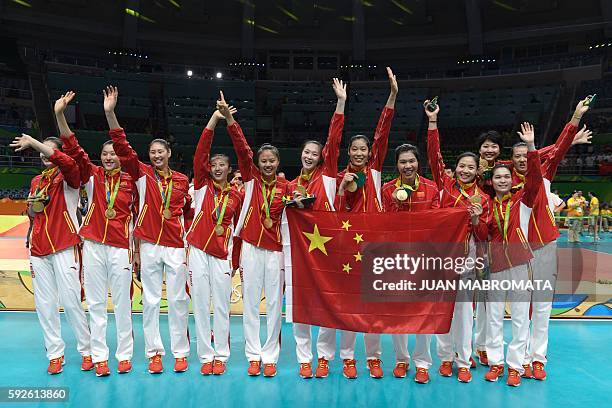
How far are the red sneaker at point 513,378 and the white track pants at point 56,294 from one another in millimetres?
3819

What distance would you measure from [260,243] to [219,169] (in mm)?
815

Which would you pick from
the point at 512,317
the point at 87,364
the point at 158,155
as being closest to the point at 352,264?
the point at 512,317

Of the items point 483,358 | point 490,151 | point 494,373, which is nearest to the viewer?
point 494,373

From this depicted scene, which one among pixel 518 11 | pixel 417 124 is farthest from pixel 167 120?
pixel 518 11

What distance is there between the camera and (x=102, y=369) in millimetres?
3916

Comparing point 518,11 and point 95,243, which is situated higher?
point 518,11

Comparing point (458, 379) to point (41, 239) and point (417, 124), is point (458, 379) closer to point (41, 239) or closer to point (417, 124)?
point (41, 239)

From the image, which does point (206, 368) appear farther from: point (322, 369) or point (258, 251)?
point (258, 251)

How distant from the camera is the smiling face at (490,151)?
465cm

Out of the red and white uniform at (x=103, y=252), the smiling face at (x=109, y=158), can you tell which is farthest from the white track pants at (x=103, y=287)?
the smiling face at (x=109, y=158)

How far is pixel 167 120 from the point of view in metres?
23.2

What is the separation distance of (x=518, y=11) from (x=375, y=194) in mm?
25239

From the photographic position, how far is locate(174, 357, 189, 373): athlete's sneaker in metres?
4.02

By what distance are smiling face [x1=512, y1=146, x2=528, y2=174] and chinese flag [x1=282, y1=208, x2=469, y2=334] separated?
1007 millimetres
